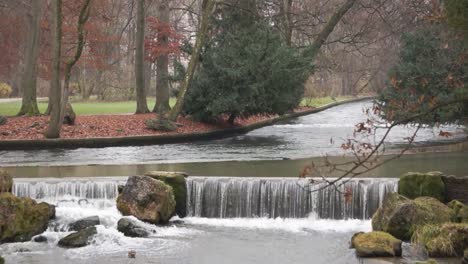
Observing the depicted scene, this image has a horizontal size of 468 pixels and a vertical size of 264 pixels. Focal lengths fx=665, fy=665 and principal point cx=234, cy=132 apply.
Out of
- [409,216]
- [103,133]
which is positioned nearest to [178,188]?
[409,216]

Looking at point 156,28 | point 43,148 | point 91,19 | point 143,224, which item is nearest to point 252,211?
point 143,224

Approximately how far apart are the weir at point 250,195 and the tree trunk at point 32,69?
15.0 meters

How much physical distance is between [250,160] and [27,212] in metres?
8.10

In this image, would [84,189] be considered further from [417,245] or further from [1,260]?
[417,245]

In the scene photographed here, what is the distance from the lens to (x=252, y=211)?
14.3 metres

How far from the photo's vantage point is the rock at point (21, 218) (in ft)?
40.2

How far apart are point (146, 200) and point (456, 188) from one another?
632 cm

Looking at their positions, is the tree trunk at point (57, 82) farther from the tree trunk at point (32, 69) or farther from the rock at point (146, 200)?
the rock at point (146, 200)

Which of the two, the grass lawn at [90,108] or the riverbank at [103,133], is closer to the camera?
the riverbank at [103,133]

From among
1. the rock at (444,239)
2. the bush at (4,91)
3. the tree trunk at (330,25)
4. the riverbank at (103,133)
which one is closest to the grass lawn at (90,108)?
the riverbank at (103,133)

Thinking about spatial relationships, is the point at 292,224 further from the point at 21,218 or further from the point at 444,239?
the point at 21,218

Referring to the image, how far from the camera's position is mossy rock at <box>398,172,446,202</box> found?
13.5 metres

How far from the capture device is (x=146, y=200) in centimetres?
1365

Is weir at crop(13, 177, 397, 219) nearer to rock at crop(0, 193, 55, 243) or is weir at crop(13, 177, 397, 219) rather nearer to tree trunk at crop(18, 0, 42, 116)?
rock at crop(0, 193, 55, 243)
